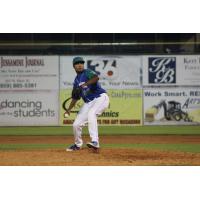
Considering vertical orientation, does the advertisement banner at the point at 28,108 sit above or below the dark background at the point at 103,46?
below

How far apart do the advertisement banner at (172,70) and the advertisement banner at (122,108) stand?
0.54 meters

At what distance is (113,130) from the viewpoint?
1338 centimetres

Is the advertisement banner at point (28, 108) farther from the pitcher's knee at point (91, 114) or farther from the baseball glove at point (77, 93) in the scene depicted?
the pitcher's knee at point (91, 114)

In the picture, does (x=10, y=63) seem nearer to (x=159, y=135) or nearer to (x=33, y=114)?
(x=33, y=114)

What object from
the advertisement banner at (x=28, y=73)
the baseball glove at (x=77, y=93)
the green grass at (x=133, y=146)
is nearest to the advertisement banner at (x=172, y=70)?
the advertisement banner at (x=28, y=73)

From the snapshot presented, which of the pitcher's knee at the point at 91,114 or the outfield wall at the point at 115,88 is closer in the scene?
the pitcher's knee at the point at 91,114

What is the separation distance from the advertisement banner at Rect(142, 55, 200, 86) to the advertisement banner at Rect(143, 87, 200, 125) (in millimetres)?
218

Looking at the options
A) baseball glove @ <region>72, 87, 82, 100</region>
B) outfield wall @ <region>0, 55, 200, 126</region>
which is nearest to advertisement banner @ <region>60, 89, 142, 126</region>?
outfield wall @ <region>0, 55, 200, 126</region>

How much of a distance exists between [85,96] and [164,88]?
634cm

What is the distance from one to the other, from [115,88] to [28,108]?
2.41 metres

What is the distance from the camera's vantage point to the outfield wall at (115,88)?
46.4ft

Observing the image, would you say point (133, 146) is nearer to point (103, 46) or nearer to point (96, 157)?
point (96, 157)

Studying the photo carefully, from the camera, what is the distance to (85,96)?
28.2 feet

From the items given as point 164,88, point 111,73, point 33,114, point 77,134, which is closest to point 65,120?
point 33,114
